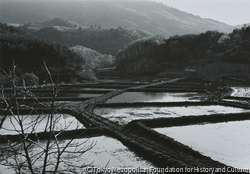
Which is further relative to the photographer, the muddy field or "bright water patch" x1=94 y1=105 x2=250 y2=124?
"bright water patch" x1=94 y1=105 x2=250 y2=124

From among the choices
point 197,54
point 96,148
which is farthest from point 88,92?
point 197,54

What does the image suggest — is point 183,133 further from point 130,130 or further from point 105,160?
point 105,160

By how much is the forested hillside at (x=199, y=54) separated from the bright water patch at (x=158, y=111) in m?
20.6

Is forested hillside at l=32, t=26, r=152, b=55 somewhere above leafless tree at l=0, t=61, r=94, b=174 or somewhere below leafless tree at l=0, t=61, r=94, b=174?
above

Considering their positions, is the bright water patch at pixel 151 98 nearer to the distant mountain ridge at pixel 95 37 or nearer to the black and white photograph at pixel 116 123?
the black and white photograph at pixel 116 123

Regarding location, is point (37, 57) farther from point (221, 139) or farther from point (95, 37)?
point (95, 37)

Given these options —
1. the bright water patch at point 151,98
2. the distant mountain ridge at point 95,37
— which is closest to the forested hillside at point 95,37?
the distant mountain ridge at point 95,37

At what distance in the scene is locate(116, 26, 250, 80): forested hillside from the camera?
3875 centimetres

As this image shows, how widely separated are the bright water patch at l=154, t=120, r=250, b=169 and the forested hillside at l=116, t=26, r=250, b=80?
25329 millimetres

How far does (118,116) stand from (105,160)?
6.10 metres

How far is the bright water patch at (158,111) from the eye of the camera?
1341 centimetres

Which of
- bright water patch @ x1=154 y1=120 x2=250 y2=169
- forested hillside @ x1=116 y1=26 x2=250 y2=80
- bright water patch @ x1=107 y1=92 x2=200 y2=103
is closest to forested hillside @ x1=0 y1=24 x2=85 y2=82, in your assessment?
bright water patch @ x1=107 y1=92 x2=200 y2=103

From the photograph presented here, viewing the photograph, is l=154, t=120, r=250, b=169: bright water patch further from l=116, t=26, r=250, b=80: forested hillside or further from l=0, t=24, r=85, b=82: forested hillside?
l=116, t=26, r=250, b=80: forested hillside

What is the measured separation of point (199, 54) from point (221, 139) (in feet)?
169
